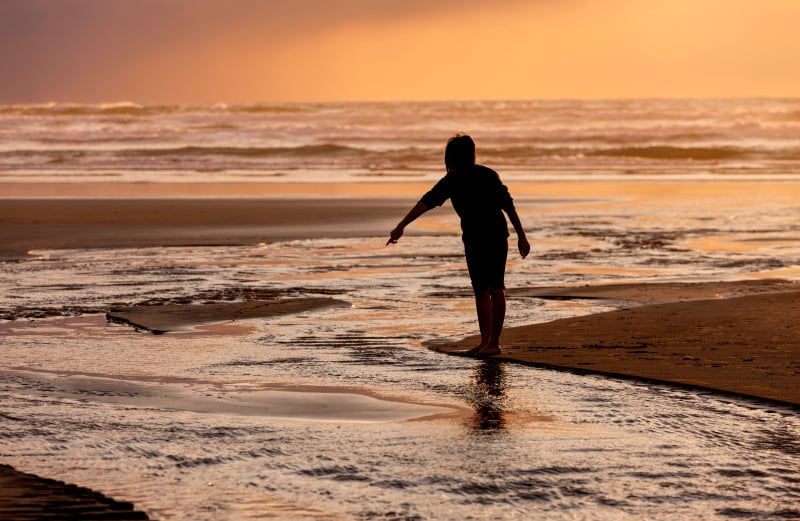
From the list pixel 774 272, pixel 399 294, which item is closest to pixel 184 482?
pixel 399 294

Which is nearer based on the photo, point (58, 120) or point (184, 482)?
point (184, 482)

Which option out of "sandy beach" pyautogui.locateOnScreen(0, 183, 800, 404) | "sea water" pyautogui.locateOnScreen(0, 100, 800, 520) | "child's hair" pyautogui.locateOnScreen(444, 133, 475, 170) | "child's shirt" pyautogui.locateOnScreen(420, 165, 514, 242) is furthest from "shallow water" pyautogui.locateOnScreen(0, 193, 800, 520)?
"child's hair" pyautogui.locateOnScreen(444, 133, 475, 170)

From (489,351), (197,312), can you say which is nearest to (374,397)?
(489,351)

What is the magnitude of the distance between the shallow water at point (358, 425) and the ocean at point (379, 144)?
74.7 ft

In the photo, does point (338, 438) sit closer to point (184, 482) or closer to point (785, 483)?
point (184, 482)

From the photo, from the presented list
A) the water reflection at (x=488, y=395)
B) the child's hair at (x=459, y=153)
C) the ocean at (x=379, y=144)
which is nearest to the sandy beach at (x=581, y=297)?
the water reflection at (x=488, y=395)

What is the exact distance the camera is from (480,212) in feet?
28.1

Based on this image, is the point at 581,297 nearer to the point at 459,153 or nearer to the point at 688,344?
the point at 688,344

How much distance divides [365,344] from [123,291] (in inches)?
146

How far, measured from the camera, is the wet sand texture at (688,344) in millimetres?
7188

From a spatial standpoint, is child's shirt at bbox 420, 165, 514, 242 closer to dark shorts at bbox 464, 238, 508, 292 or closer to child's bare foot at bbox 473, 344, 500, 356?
dark shorts at bbox 464, 238, 508, 292

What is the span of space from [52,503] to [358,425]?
1766 mm

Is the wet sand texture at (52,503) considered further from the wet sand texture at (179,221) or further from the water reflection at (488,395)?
the wet sand texture at (179,221)

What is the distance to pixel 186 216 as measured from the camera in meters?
21.1
